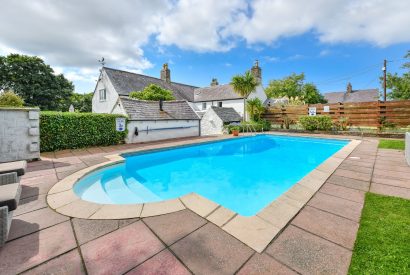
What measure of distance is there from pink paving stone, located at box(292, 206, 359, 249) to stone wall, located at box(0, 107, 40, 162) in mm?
8560

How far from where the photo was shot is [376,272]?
173cm

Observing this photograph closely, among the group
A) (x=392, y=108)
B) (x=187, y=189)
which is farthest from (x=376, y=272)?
(x=392, y=108)

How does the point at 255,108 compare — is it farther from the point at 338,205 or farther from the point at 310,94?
the point at 310,94

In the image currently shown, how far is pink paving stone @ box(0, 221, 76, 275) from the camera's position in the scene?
1.90 metres

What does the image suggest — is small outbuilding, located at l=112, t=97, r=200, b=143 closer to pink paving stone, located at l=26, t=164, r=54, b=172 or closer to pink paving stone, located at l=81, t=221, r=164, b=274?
pink paving stone, located at l=26, t=164, r=54, b=172

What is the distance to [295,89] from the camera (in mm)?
36562

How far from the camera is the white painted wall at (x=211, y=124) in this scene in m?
17.4

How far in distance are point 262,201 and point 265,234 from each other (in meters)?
2.55

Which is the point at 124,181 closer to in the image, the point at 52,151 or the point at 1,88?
the point at 52,151

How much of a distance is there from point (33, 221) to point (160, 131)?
33.4 ft

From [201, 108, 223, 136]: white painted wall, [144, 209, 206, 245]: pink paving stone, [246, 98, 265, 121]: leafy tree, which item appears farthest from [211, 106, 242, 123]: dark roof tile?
[144, 209, 206, 245]: pink paving stone

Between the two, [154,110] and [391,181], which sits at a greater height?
[154,110]

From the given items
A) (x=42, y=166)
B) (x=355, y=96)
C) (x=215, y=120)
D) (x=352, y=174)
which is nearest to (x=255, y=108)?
(x=215, y=120)

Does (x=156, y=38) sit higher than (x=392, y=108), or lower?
higher
